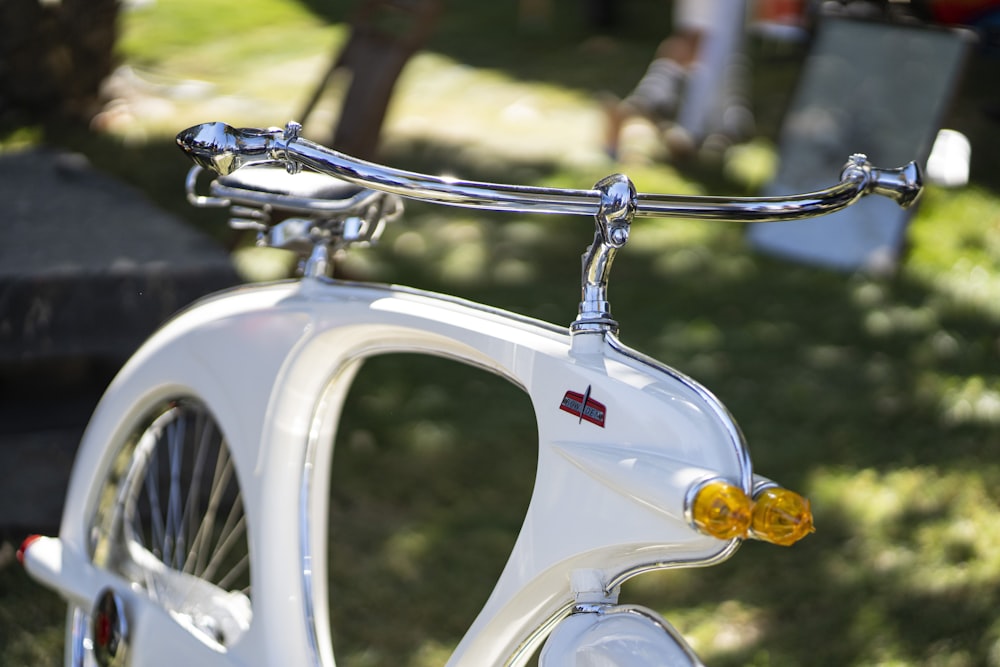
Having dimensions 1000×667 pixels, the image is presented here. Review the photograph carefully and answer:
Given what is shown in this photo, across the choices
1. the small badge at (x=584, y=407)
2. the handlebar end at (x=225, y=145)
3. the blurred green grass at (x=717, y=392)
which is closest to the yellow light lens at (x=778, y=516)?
the small badge at (x=584, y=407)

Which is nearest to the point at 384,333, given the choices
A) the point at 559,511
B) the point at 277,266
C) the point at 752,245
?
the point at 559,511

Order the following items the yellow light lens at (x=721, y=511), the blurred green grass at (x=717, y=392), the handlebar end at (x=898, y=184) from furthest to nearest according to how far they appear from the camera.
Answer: the blurred green grass at (x=717, y=392), the handlebar end at (x=898, y=184), the yellow light lens at (x=721, y=511)

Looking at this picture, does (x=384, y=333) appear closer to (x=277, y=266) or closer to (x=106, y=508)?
(x=106, y=508)

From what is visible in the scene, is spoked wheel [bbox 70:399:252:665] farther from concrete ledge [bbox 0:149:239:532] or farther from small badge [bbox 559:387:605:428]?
small badge [bbox 559:387:605:428]

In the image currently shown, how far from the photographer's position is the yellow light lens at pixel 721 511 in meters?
1.08

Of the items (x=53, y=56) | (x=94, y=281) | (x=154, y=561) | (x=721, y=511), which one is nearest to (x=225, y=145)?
(x=721, y=511)

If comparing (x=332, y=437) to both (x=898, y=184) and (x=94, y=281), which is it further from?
(x=94, y=281)

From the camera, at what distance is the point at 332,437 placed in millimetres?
1716

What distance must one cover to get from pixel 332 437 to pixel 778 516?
81cm

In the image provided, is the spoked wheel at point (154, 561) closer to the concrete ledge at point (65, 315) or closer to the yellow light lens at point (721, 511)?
the concrete ledge at point (65, 315)

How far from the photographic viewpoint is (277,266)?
4.43 m

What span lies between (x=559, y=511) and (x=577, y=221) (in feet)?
13.5

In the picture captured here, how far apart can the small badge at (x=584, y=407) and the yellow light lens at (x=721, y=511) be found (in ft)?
0.57

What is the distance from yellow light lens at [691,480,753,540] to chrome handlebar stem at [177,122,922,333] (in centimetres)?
28
